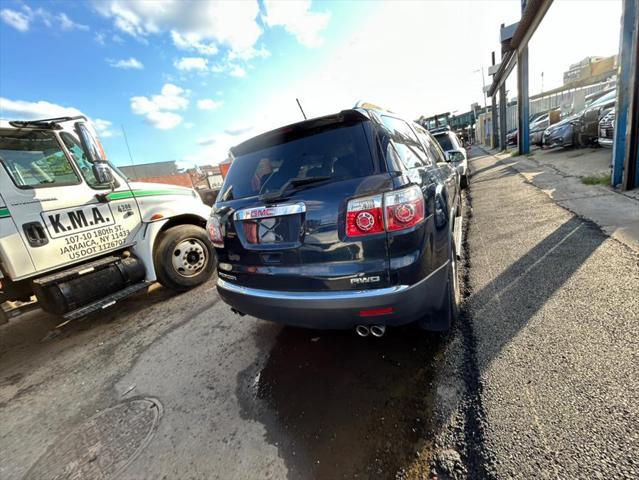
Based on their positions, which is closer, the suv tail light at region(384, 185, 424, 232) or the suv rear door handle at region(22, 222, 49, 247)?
the suv tail light at region(384, 185, 424, 232)

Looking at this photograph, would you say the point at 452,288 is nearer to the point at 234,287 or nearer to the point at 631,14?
the point at 234,287

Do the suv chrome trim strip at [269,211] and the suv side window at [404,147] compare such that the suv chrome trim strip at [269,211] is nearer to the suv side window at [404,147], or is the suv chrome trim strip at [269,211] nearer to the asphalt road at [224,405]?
the suv side window at [404,147]

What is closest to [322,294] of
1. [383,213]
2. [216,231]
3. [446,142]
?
[383,213]

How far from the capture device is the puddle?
1.60 meters

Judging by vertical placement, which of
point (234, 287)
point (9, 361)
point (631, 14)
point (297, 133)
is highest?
point (631, 14)

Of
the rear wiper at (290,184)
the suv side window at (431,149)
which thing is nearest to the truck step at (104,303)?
Result: the rear wiper at (290,184)

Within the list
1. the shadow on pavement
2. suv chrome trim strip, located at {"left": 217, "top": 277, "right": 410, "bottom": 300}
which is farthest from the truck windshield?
the shadow on pavement

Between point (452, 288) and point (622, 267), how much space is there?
198cm

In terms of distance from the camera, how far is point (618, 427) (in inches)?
57.6

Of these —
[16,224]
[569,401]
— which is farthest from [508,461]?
[16,224]

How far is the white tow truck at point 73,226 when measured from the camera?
3.15 meters

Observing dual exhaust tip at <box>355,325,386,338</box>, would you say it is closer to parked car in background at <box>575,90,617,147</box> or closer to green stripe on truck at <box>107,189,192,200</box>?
green stripe on truck at <box>107,189,192,200</box>

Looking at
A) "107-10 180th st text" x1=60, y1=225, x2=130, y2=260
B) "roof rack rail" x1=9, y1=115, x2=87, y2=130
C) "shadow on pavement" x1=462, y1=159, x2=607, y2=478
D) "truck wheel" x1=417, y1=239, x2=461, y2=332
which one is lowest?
"shadow on pavement" x1=462, y1=159, x2=607, y2=478

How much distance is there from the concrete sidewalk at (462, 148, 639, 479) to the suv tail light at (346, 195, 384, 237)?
1.24 metres
